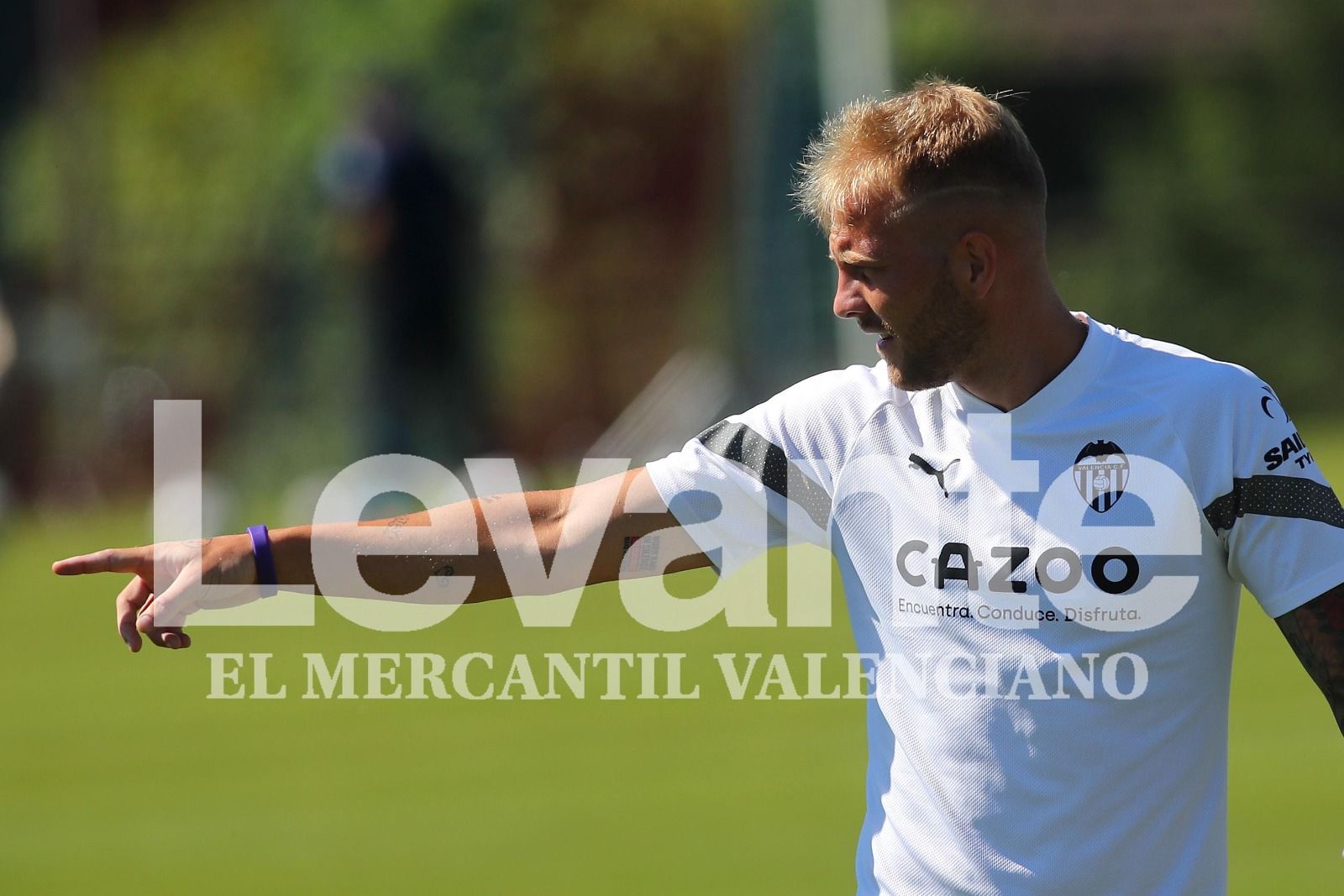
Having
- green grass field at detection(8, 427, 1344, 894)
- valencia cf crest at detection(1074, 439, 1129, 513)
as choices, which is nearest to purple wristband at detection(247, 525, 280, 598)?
valencia cf crest at detection(1074, 439, 1129, 513)

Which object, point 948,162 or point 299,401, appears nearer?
point 948,162

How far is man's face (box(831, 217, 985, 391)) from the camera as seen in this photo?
11.7ft

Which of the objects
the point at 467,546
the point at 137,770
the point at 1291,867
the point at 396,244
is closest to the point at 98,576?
the point at 396,244

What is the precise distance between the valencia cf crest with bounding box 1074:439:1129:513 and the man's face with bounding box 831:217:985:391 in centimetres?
29

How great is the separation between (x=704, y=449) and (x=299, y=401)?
17.1 metres

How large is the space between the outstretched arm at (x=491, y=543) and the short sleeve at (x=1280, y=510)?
1.12 metres

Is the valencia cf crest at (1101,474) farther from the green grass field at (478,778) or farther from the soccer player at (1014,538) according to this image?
the green grass field at (478,778)

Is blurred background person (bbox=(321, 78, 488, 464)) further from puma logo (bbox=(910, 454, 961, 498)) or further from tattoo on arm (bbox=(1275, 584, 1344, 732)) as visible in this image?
tattoo on arm (bbox=(1275, 584, 1344, 732))

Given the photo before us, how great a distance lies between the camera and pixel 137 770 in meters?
8.87

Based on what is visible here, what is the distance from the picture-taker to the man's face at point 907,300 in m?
3.55

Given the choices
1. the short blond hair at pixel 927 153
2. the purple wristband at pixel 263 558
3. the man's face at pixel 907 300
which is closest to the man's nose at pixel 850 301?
the man's face at pixel 907 300

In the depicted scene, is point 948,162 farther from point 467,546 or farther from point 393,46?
point 393,46

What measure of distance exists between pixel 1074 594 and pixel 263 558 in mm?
1539

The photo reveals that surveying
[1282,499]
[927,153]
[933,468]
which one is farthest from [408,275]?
[1282,499]
